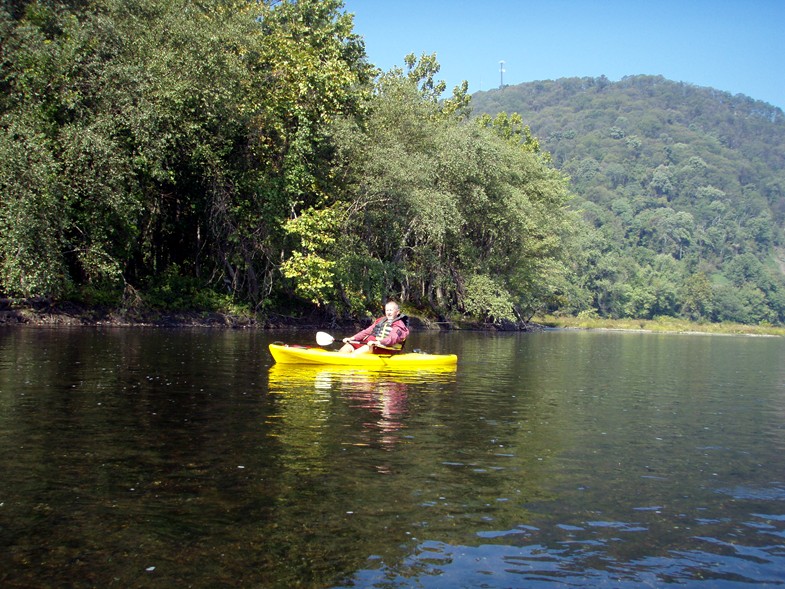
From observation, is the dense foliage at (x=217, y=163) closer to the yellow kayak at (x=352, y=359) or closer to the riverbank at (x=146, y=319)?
the riverbank at (x=146, y=319)

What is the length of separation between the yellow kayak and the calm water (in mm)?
2957

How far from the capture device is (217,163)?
3120 cm

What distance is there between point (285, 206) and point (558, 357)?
12945 millimetres

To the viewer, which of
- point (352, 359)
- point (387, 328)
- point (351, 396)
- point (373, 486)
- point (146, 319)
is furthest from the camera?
point (146, 319)

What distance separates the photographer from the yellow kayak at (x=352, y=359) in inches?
706

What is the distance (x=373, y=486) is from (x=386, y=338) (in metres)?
11.3

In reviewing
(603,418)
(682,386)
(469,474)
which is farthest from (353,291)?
(469,474)

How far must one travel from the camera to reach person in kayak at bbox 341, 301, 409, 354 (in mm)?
18375

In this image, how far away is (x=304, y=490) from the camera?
7.15m

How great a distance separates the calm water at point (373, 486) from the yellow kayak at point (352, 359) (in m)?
2.96

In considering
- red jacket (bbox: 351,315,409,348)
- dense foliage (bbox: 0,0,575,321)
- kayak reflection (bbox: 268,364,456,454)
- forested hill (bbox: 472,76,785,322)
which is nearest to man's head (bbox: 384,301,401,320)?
red jacket (bbox: 351,315,409,348)

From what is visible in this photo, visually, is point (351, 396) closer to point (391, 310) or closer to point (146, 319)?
point (391, 310)

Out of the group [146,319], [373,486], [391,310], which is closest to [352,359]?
[391,310]

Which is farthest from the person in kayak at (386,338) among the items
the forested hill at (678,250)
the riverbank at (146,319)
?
the forested hill at (678,250)
